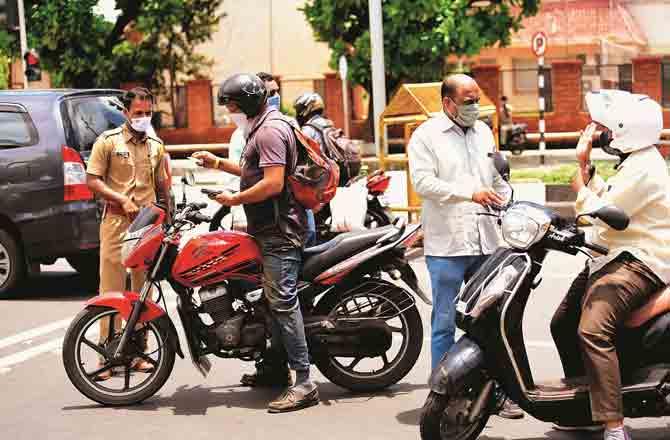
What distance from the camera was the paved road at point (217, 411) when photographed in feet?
20.7

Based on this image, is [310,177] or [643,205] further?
[310,177]

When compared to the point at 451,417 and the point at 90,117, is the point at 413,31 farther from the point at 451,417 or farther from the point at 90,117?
the point at 451,417

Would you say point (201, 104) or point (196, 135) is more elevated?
point (201, 104)

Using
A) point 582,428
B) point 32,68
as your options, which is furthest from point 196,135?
point 582,428

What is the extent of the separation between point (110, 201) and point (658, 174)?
3.77 meters

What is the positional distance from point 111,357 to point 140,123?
171 centimetres

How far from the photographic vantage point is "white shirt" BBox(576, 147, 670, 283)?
547cm

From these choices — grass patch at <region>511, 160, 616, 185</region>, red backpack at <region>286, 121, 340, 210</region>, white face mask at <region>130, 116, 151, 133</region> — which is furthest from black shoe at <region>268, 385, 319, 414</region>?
grass patch at <region>511, 160, 616, 185</region>

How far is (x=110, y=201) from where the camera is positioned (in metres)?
7.90

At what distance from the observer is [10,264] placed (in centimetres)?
1087

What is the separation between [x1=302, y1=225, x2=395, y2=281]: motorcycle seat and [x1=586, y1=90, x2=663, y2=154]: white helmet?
1.77m

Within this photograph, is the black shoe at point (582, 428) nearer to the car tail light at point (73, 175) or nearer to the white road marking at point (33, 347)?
the white road marking at point (33, 347)

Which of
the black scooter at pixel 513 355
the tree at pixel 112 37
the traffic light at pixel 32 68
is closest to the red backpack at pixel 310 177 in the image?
the black scooter at pixel 513 355

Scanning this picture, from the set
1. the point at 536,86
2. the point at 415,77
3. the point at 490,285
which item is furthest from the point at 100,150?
the point at 536,86
